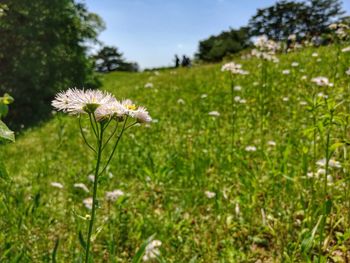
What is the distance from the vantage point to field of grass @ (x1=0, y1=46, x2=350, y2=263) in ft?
8.59

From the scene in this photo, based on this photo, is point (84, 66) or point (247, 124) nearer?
point (247, 124)

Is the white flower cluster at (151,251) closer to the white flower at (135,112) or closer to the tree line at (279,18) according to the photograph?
the white flower at (135,112)

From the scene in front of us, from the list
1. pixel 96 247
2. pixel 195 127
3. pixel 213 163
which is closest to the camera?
pixel 96 247

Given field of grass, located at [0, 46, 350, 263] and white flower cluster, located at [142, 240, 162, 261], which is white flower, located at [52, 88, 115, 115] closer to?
field of grass, located at [0, 46, 350, 263]

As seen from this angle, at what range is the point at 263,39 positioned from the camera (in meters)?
5.40

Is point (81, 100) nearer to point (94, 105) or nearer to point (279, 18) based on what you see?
point (94, 105)

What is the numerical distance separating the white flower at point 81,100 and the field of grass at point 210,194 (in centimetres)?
34

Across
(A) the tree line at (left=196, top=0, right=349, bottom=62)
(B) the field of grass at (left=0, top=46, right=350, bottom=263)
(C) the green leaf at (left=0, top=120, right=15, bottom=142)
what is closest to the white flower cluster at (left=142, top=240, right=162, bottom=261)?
(B) the field of grass at (left=0, top=46, right=350, bottom=263)

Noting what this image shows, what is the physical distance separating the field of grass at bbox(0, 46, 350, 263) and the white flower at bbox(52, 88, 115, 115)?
13.3 inches

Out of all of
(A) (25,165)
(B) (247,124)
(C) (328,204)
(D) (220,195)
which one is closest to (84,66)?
(A) (25,165)

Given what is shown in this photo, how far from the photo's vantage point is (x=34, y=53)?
16.1 metres

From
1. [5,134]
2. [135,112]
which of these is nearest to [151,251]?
[135,112]

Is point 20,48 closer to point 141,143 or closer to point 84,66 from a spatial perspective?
point 84,66

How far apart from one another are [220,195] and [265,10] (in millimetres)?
47953
